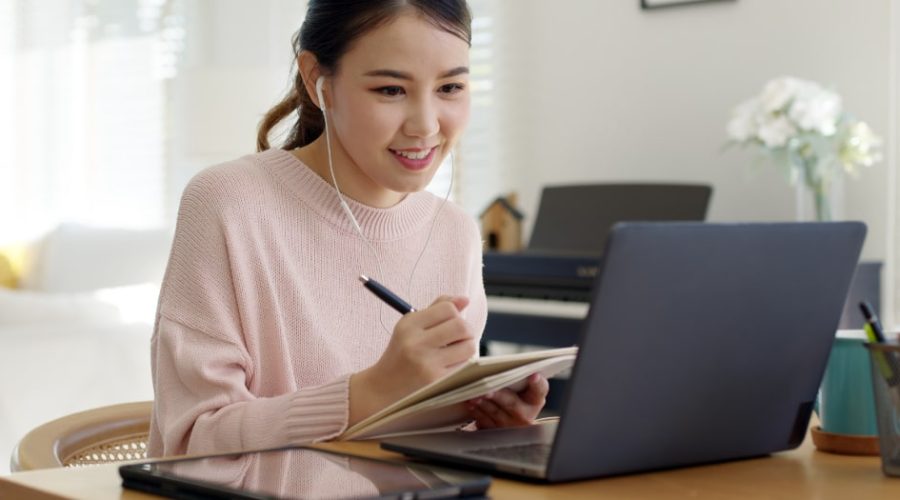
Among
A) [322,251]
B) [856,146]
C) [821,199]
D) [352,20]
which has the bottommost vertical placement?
[821,199]

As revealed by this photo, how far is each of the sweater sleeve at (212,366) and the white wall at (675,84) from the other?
99.2 inches

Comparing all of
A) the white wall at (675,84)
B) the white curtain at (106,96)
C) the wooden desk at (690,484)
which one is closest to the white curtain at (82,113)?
the white curtain at (106,96)

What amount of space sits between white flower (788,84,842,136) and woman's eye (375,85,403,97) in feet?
7.07

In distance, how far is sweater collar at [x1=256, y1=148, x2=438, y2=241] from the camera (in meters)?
1.50

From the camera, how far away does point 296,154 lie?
5.13 feet

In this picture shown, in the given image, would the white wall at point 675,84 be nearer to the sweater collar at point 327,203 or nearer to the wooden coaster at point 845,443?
the sweater collar at point 327,203

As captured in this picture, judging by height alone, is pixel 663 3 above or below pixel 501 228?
above

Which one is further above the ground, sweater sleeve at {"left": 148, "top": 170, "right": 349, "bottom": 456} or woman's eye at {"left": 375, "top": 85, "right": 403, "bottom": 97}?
woman's eye at {"left": 375, "top": 85, "right": 403, "bottom": 97}

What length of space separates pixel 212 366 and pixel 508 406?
0.31 meters

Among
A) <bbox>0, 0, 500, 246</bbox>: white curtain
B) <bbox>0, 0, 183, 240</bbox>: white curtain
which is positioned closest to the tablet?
<bbox>0, 0, 500, 246</bbox>: white curtain

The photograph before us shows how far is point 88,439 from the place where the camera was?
150 centimetres

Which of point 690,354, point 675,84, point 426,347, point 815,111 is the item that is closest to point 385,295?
point 426,347

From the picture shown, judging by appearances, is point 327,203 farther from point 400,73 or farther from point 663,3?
point 663,3

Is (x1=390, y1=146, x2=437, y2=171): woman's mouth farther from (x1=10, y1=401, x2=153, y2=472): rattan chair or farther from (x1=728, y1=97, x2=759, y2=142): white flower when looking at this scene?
(x1=728, y1=97, x2=759, y2=142): white flower
